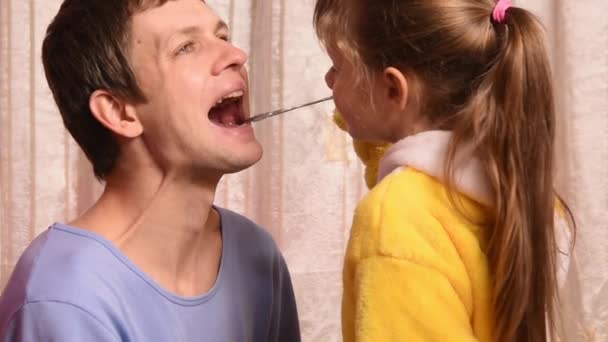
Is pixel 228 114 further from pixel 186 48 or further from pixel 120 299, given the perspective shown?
pixel 120 299

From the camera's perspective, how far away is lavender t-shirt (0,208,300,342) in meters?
0.95

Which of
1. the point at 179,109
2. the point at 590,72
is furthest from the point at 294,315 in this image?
the point at 590,72

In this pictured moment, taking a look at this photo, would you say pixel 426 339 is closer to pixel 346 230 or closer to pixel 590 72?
pixel 346 230

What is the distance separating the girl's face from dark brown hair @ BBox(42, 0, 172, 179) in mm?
274

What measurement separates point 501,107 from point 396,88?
128 millimetres

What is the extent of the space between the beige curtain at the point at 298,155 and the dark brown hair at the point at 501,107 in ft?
2.07

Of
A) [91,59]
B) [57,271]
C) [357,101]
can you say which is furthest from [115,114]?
[357,101]

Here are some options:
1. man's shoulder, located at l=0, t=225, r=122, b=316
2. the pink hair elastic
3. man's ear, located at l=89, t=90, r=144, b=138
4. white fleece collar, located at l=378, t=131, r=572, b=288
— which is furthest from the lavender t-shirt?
the pink hair elastic

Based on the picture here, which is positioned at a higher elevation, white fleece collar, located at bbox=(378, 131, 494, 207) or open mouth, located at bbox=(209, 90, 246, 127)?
white fleece collar, located at bbox=(378, 131, 494, 207)

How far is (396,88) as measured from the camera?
94 cm

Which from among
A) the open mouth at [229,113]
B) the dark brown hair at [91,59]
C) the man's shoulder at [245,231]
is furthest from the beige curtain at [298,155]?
the dark brown hair at [91,59]

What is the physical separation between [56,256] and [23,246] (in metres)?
0.66

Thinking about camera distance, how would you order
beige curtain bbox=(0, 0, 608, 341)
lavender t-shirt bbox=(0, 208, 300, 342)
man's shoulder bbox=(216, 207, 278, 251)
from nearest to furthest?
lavender t-shirt bbox=(0, 208, 300, 342) < man's shoulder bbox=(216, 207, 278, 251) < beige curtain bbox=(0, 0, 608, 341)

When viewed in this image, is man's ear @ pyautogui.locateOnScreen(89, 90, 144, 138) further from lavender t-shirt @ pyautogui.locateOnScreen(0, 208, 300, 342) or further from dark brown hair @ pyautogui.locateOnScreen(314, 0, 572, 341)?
dark brown hair @ pyautogui.locateOnScreen(314, 0, 572, 341)
